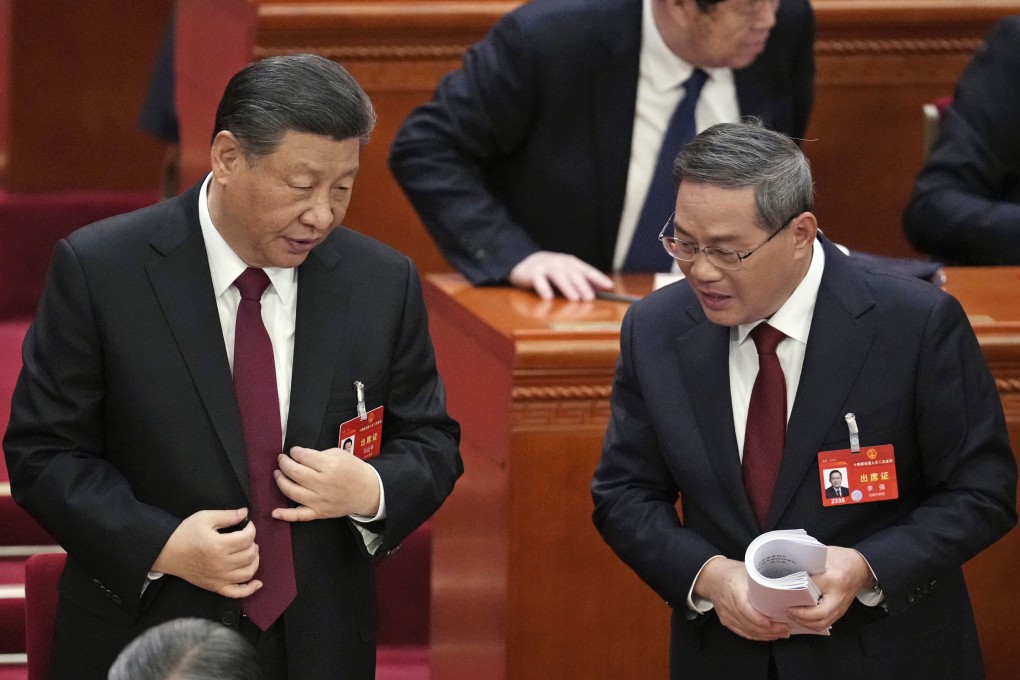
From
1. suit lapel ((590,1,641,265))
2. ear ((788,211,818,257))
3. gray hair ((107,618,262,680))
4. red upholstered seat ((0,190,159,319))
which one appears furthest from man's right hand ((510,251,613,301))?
red upholstered seat ((0,190,159,319))

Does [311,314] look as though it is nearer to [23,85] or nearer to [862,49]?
[862,49]

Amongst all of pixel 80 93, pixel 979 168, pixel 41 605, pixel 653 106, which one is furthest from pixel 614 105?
pixel 80 93

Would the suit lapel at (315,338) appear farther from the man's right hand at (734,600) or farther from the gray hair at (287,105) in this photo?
the man's right hand at (734,600)

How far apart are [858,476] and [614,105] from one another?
A: 129 cm

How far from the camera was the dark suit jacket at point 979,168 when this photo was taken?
3535 mm

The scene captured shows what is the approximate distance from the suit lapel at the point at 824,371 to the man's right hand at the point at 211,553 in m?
0.69

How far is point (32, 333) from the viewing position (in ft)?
7.20

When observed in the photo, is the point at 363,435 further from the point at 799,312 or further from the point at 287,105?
the point at 799,312

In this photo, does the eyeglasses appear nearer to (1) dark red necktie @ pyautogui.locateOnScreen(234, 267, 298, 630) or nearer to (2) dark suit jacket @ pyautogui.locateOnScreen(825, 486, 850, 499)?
(2) dark suit jacket @ pyautogui.locateOnScreen(825, 486, 850, 499)

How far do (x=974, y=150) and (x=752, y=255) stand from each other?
156 centimetres

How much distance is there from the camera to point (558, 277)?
317 cm

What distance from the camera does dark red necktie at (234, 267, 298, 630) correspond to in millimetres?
2223

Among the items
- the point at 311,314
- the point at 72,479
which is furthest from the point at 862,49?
the point at 72,479

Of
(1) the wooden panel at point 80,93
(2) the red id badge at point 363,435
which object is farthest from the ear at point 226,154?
(1) the wooden panel at point 80,93
